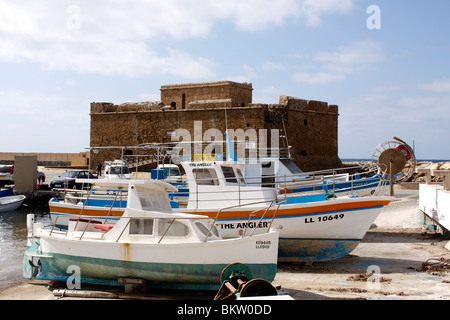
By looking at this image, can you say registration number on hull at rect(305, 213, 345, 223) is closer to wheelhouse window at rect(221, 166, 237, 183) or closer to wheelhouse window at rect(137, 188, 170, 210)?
wheelhouse window at rect(221, 166, 237, 183)

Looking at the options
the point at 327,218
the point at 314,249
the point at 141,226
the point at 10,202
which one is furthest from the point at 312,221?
the point at 10,202

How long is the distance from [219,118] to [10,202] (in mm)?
13834

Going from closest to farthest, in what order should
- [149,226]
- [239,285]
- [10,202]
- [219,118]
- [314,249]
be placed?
[239,285]
[149,226]
[314,249]
[10,202]
[219,118]

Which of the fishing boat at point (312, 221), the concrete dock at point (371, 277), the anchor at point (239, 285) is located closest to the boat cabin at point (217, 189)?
the fishing boat at point (312, 221)

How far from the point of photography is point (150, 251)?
870cm

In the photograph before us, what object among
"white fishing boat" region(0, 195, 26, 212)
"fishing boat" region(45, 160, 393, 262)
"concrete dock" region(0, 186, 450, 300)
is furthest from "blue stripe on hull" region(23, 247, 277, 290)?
"white fishing boat" region(0, 195, 26, 212)

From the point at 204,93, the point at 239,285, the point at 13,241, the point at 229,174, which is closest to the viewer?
the point at 239,285

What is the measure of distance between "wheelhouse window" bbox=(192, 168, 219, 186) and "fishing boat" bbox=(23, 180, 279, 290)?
284 centimetres

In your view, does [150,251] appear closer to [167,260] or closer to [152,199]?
[167,260]

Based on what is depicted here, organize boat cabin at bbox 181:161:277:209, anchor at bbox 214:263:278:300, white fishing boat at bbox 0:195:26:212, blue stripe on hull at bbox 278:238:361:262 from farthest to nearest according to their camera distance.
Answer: white fishing boat at bbox 0:195:26:212
boat cabin at bbox 181:161:277:209
blue stripe on hull at bbox 278:238:361:262
anchor at bbox 214:263:278:300

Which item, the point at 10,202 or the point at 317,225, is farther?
the point at 10,202

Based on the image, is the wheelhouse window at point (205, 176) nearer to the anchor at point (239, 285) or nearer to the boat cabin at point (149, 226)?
the boat cabin at point (149, 226)

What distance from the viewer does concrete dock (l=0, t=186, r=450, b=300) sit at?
858cm
